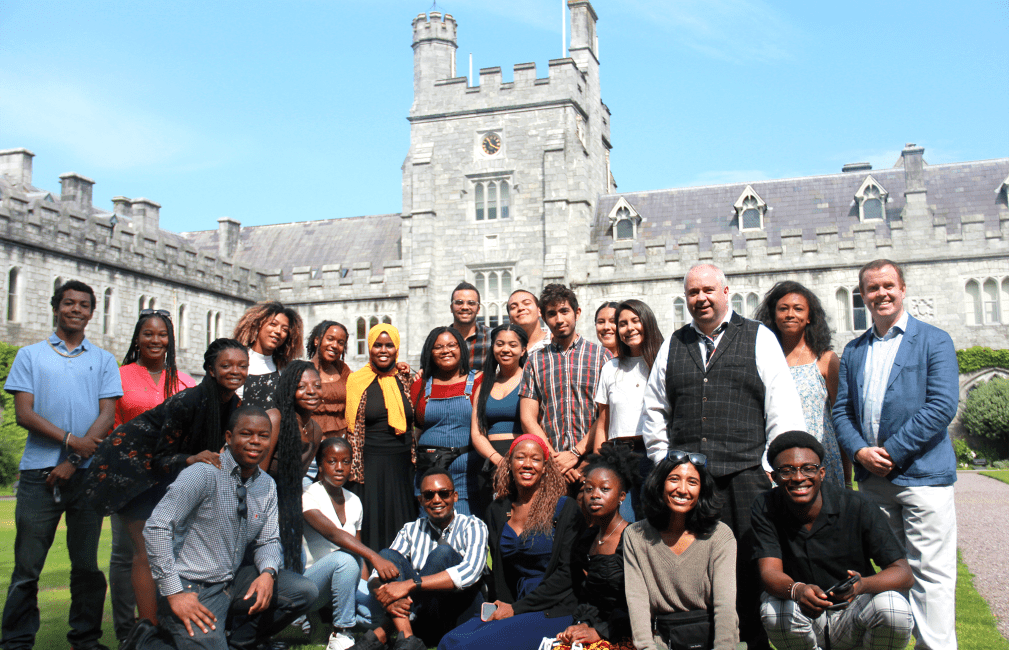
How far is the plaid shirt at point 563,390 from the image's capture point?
6.28 meters

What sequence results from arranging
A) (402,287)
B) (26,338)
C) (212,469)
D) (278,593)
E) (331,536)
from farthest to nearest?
(402,287) < (26,338) < (331,536) < (278,593) < (212,469)

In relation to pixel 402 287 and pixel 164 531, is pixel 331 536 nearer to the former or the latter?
pixel 164 531

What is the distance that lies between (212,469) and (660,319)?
20.7 m

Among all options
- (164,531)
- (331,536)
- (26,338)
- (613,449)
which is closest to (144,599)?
(164,531)

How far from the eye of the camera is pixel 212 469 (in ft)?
16.2

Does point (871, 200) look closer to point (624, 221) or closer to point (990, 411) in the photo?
point (990, 411)

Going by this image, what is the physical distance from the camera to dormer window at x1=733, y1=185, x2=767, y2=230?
25844 millimetres

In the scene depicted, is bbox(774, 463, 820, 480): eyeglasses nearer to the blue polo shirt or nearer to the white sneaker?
the white sneaker

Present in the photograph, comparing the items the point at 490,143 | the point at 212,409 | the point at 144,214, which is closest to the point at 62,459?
the point at 212,409

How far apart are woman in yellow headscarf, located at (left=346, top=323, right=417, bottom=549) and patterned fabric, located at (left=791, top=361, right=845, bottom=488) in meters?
2.95

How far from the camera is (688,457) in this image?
A: 15.5 feet

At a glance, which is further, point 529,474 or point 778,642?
point 529,474

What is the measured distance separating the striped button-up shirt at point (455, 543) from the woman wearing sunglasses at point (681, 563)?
122 centimetres

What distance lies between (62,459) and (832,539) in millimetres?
4759
